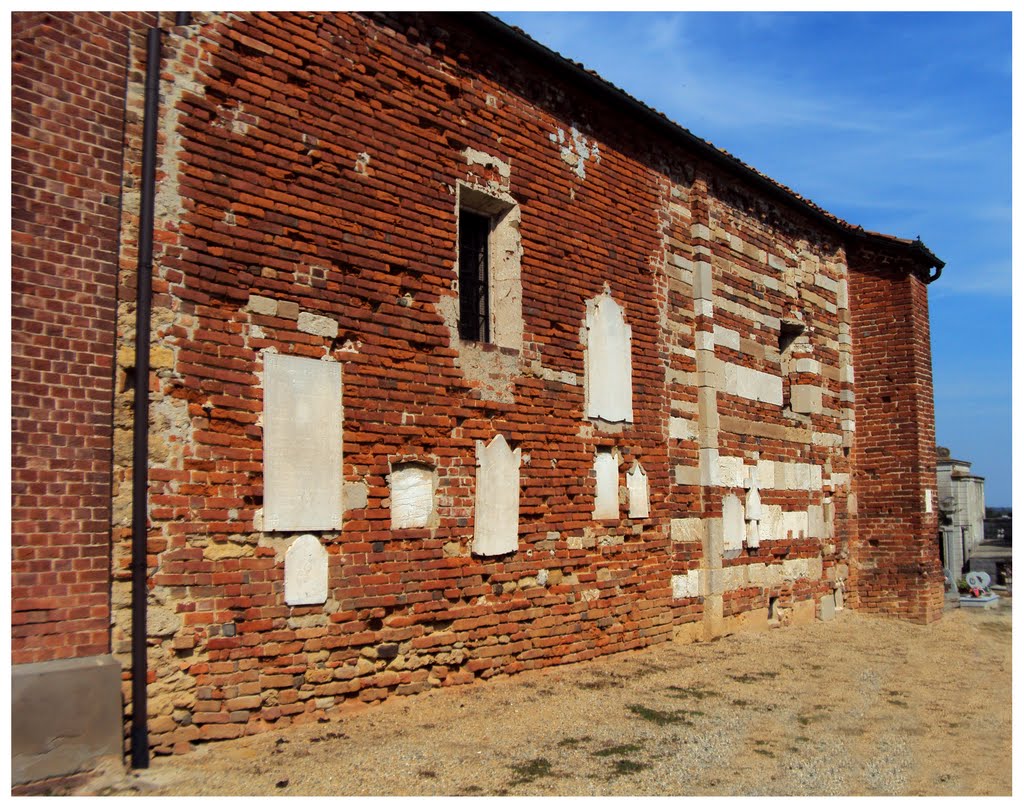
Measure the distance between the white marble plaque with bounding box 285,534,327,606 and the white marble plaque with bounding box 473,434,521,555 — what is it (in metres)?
1.49

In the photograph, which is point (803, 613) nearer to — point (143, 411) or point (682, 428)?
point (682, 428)

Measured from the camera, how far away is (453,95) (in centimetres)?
765

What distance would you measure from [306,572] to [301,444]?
2.93 feet

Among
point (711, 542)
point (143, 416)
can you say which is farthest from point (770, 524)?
point (143, 416)

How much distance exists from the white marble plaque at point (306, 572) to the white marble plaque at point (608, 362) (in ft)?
10.8

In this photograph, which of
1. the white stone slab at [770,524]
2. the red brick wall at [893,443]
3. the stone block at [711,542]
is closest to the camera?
the stone block at [711,542]

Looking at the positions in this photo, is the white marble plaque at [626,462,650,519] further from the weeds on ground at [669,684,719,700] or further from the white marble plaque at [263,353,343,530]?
the white marble plaque at [263,353,343,530]

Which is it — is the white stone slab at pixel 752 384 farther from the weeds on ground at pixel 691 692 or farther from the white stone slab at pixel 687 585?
the weeds on ground at pixel 691 692

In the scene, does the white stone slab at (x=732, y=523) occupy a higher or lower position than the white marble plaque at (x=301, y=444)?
lower

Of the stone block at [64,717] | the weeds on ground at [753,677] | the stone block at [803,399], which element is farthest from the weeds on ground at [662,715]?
the stone block at [803,399]

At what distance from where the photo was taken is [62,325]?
522 cm

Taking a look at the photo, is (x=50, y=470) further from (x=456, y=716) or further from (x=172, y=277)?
(x=456, y=716)

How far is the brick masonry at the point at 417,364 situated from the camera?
225 inches

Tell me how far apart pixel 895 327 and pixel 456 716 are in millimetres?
10085
